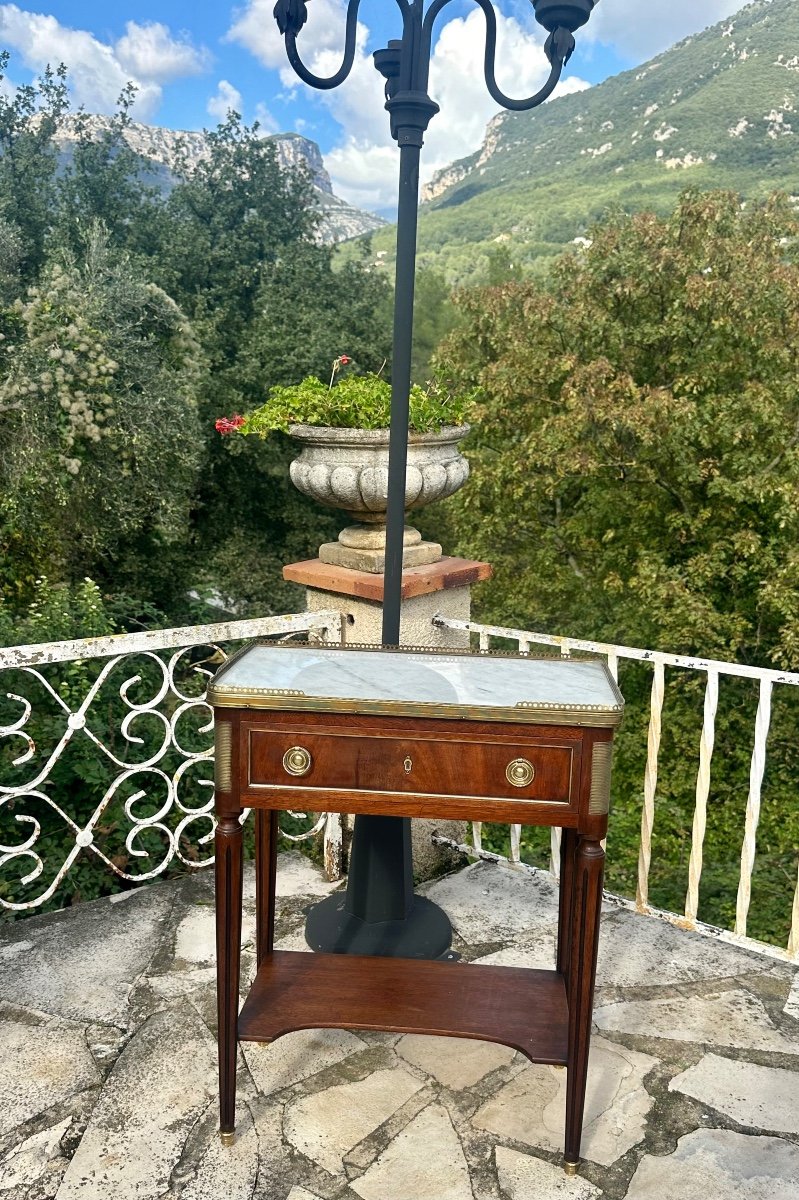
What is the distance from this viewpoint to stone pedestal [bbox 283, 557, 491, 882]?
3199 millimetres

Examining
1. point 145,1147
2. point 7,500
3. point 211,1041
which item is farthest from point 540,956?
point 7,500

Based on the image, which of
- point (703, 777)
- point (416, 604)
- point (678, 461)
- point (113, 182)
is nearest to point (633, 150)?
point (113, 182)

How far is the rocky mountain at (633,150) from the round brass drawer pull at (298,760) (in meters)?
19.5

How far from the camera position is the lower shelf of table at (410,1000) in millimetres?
2152

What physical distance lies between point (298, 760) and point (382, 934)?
1.04m

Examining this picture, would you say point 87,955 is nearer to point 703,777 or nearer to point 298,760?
point 298,760

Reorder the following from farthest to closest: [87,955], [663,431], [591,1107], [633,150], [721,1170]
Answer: [633,150], [663,431], [87,955], [591,1107], [721,1170]

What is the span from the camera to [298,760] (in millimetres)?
1933

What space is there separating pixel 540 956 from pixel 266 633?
1.41m

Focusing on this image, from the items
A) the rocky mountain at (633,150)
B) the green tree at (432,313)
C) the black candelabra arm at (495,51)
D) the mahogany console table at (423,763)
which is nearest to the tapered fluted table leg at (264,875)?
the mahogany console table at (423,763)

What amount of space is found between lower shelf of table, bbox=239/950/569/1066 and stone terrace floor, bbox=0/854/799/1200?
0.20 metres

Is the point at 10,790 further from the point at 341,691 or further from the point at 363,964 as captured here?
the point at 341,691

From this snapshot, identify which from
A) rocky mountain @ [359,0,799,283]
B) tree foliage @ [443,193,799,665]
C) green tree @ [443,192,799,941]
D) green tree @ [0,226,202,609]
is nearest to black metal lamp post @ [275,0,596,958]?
green tree @ [443,192,799,941]

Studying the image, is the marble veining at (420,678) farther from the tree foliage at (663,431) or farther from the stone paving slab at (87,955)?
the tree foliage at (663,431)
